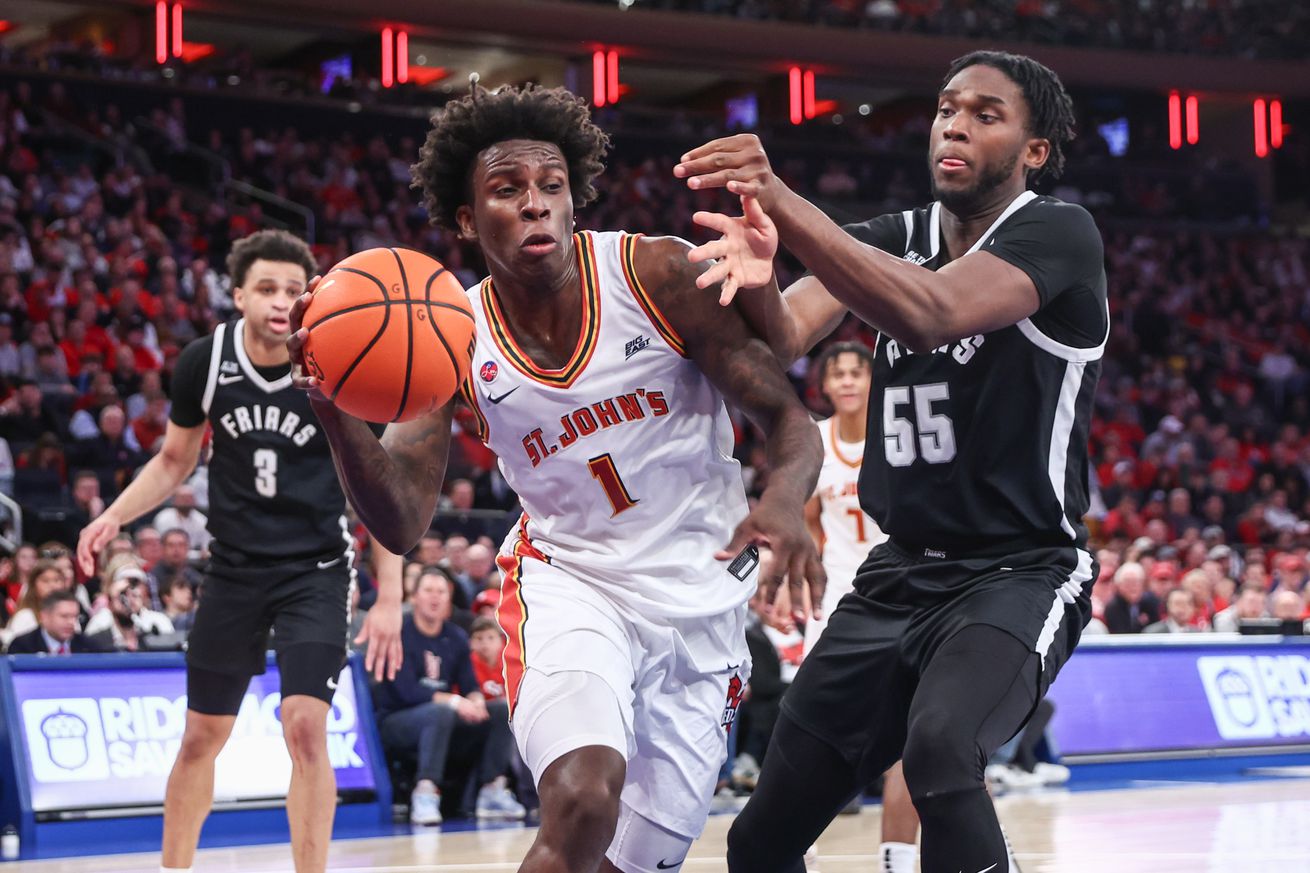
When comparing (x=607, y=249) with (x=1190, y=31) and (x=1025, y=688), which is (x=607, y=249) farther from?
(x=1190, y=31)

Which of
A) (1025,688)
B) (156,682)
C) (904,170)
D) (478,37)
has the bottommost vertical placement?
(156,682)

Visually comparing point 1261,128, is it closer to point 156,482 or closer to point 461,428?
point 461,428

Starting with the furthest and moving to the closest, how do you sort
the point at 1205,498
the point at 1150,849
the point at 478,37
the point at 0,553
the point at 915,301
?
the point at 478,37 < the point at 1205,498 < the point at 0,553 < the point at 1150,849 < the point at 915,301

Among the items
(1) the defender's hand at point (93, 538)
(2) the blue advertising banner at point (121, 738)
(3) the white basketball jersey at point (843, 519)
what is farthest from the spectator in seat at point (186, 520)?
(1) the defender's hand at point (93, 538)

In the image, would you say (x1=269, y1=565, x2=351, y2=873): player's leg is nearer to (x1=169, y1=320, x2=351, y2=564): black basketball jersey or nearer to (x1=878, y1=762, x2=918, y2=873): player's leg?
(x1=169, y1=320, x2=351, y2=564): black basketball jersey

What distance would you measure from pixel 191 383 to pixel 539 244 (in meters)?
2.76

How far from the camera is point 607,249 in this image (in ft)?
13.2

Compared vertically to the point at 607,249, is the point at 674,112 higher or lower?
higher

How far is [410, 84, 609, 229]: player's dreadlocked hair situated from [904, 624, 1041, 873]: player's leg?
5.17 ft

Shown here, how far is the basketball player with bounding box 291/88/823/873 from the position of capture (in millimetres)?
3730

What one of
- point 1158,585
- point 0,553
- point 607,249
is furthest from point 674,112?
point 607,249


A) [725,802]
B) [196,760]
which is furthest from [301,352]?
[725,802]

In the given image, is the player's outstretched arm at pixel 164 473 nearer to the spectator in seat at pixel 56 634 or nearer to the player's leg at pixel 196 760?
the player's leg at pixel 196 760

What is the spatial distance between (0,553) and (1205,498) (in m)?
14.5
